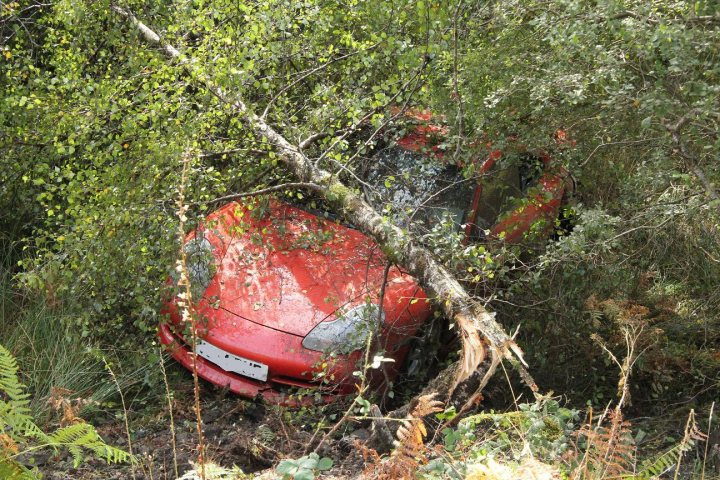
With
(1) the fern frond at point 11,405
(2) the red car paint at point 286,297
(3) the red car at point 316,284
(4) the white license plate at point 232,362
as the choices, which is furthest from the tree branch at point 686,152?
(1) the fern frond at point 11,405

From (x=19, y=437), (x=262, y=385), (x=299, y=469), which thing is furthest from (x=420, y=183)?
(x=299, y=469)

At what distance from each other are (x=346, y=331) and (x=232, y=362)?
849 millimetres

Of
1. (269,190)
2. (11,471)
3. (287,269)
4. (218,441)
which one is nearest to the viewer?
(11,471)

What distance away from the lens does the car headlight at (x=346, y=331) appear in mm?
5520

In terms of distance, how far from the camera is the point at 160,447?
5152 mm

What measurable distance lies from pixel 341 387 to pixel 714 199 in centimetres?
272

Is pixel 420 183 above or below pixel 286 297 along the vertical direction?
above

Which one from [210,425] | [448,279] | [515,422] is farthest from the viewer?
[210,425]

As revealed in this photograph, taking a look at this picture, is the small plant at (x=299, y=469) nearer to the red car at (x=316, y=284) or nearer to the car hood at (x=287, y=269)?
the red car at (x=316, y=284)

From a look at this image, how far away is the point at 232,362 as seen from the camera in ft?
18.8

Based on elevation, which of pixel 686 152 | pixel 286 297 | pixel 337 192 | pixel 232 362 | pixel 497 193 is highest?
pixel 686 152

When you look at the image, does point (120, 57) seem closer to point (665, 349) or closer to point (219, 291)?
point (219, 291)

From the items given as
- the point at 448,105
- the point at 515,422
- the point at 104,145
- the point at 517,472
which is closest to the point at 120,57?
the point at 104,145

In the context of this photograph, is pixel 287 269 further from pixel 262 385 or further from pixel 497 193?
pixel 497 193
